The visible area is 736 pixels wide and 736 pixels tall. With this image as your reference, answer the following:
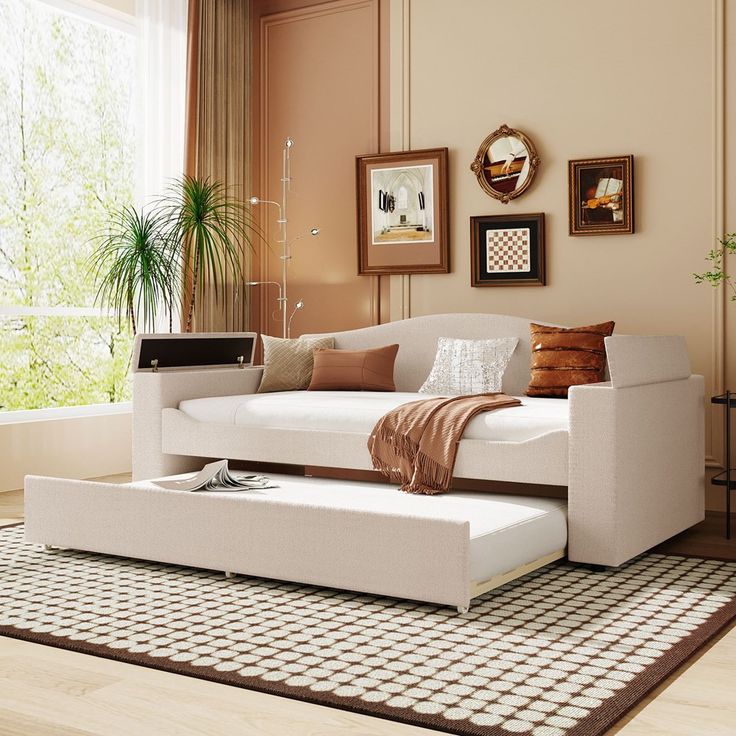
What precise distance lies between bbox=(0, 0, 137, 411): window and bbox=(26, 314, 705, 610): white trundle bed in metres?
1.26

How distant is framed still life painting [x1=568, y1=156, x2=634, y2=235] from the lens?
4691 millimetres

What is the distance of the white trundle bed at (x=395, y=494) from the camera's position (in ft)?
9.00

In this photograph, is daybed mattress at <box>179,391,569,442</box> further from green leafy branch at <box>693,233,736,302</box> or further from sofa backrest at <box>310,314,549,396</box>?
green leafy branch at <box>693,233,736,302</box>

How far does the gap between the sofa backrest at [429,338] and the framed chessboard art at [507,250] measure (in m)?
0.44

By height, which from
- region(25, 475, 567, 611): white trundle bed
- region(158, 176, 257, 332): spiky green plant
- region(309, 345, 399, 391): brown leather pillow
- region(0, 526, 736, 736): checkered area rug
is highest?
region(158, 176, 257, 332): spiky green plant

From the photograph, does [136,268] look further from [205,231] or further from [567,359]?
[567,359]

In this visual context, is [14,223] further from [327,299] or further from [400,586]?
[400,586]

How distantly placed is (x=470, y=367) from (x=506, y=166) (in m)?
1.20

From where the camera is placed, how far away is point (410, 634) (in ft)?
8.19

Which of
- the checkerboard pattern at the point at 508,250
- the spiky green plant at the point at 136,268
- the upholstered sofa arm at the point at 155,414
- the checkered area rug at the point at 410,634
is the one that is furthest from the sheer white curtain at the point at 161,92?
the checkered area rug at the point at 410,634

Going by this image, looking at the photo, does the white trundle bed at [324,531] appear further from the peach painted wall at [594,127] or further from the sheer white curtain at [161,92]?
the sheer white curtain at [161,92]

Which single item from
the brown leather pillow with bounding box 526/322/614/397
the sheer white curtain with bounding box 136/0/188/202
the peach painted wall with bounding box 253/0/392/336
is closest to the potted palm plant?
the sheer white curtain with bounding box 136/0/188/202

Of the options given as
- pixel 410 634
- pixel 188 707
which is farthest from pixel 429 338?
pixel 188 707

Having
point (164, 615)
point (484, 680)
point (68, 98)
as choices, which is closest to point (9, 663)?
point (164, 615)
